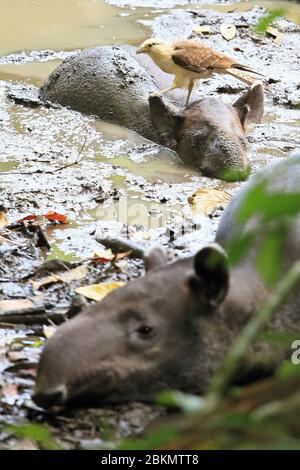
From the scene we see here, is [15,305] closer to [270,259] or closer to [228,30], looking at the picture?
[270,259]

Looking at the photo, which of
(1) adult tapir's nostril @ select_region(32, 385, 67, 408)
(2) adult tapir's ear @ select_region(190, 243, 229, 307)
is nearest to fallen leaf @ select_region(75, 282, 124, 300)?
(2) adult tapir's ear @ select_region(190, 243, 229, 307)

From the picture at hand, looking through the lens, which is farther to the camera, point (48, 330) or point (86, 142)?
point (86, 142)

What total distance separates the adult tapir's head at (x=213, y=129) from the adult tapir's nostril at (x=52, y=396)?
4449mm

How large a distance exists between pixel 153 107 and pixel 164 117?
149 mm

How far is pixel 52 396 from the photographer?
311 cm

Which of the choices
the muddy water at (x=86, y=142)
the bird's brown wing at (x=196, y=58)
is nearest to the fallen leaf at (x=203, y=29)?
the muddy water at (x=86, y=142)

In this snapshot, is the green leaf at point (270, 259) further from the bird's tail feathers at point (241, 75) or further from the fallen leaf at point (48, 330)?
the bird's tail feathers at point (241, 75)

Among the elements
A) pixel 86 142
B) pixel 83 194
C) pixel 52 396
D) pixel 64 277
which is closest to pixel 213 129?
pixel 86 142

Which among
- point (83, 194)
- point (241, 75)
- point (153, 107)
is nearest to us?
point (83, 194)

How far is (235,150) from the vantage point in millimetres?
7922

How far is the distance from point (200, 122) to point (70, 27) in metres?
5.62

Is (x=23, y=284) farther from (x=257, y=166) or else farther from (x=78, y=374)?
(x=257, y=166)

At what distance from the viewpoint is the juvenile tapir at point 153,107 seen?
317 inches
